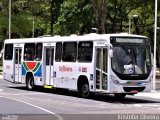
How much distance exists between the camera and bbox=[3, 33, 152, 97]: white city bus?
880 inches

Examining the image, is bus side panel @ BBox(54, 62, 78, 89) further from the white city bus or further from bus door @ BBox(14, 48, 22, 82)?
bus door @ BBox(14, 48, 22, 82)

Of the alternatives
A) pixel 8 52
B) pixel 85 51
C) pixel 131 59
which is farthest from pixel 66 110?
pixel 8 52

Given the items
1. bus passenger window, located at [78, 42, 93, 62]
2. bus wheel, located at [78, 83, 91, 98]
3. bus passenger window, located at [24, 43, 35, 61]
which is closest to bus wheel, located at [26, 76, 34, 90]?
bus passenger window, located at [24, 43, 35, 61]

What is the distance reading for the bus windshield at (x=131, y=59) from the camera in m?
22.3

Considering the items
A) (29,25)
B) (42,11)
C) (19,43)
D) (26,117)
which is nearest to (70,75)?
(19,43)

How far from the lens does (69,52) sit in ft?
83.5

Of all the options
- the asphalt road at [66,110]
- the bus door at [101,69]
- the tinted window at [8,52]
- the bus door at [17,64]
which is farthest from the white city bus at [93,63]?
the tinted window at [8,52]

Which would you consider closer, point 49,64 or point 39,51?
point 49,64

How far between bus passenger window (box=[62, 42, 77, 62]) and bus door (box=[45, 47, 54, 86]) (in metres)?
1.38

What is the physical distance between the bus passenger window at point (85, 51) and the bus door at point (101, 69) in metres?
0.62

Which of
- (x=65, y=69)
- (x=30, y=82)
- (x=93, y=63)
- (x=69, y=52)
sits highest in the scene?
(x=69, y=52)

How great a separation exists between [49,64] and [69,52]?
7.34 feet

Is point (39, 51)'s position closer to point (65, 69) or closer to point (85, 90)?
point (65, 69)

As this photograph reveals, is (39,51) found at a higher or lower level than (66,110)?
higher
